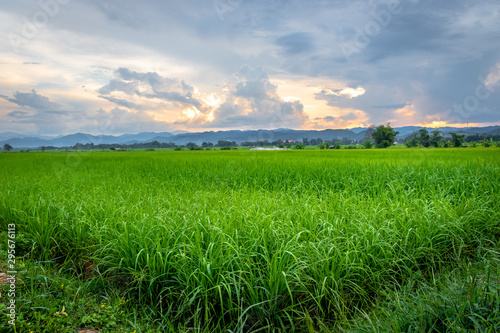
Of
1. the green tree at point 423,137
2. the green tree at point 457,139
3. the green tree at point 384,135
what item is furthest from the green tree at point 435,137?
the green tree at point 384,135

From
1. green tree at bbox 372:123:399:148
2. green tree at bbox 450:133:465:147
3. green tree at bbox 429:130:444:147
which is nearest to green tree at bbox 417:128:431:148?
green tree at bbox 429:130:444:147

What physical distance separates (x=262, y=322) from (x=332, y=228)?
1727mm

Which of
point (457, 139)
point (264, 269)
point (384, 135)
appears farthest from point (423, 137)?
point (264, 269)

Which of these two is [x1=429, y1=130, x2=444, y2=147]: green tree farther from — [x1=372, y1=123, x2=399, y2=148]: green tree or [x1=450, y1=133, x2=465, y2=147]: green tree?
[x1=372, y1=123, x2=399, y2=148]: green tree

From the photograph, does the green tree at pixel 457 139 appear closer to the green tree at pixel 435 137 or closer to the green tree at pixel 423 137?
the green tree at pixel 435 137

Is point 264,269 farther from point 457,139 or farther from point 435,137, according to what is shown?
point 435,137

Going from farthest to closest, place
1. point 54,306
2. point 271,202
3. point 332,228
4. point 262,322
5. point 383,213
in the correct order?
1. point 271,202
2. point 383,213
3. point 332,228
4. point 54,306
5. point 262,322

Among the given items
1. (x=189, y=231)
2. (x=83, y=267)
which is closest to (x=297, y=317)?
(x=189, y=231)

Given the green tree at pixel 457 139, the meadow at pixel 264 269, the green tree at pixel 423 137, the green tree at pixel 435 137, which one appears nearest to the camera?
the meadow at pixel 264 269

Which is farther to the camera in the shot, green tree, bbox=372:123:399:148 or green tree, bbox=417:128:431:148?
green tree, bbox=372:123:399:148

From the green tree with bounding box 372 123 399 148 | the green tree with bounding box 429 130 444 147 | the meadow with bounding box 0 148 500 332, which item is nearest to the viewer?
the meadow with bounding box 0 148 500 332

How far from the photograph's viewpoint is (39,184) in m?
8.39

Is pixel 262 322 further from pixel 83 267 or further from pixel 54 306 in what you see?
pixel 83 267

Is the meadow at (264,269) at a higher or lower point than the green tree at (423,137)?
lower
